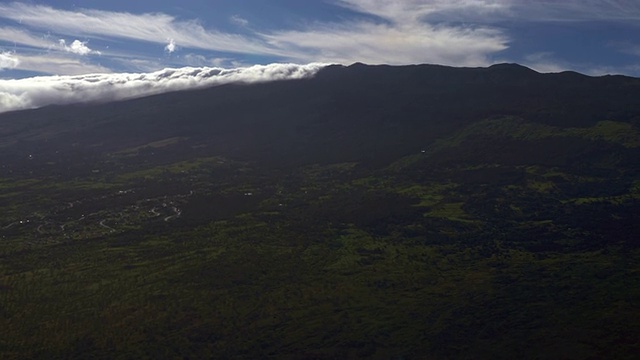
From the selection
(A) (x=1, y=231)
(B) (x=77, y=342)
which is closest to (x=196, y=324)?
(B) (x=77, y=342)

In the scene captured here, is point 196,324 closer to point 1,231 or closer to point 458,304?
point 458,304

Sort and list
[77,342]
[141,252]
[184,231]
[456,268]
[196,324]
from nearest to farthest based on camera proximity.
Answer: [77,342] → [196,324] → [456,268] → [141,252] → [184,231]

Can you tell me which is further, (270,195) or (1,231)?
(270,195)

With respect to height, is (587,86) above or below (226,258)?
above

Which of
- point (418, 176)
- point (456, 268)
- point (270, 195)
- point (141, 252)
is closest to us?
point (456, 268)

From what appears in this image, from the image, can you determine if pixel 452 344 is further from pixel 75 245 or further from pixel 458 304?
pixel 75 245

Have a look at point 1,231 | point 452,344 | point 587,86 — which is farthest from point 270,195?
point 587,86
